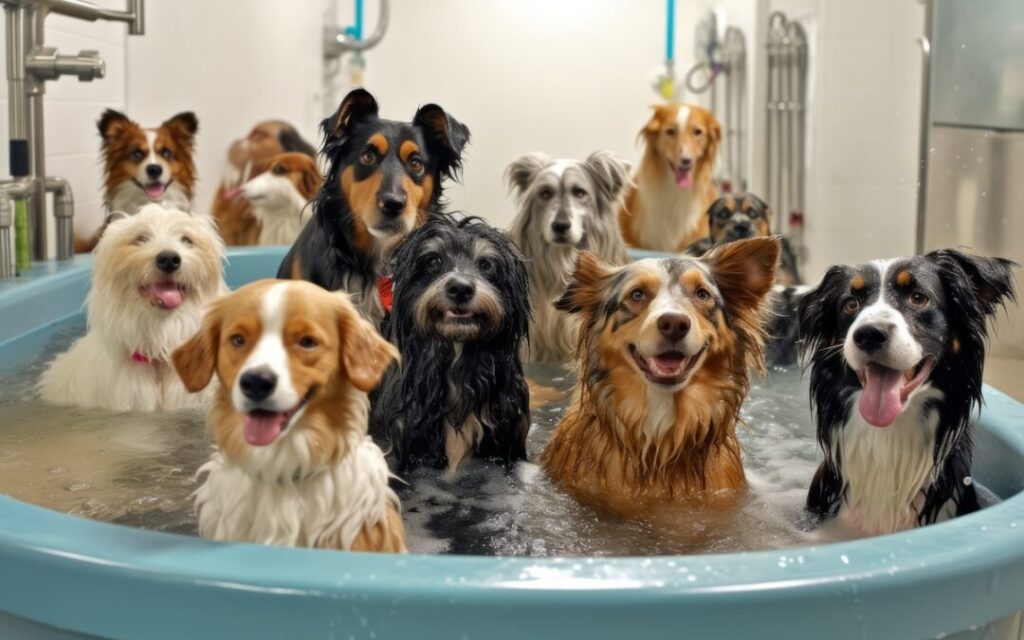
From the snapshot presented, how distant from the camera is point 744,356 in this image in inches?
97.4

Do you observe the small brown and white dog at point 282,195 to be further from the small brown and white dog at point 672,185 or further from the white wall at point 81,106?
the small brown and white dog at point 672,185

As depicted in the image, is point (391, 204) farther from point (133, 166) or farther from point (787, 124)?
point (787, 124)

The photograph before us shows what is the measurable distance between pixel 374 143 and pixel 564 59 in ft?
21.0

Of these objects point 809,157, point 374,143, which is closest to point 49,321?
point 374,143

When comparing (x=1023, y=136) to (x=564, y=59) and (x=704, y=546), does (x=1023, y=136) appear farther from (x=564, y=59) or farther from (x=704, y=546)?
(x=564, y=59)

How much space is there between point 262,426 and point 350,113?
148 cm

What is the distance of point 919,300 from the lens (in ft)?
6.65

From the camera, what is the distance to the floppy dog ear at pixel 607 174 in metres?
3.94

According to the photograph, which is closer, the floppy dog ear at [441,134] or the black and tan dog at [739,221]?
the floppy dog ear at [441,134]

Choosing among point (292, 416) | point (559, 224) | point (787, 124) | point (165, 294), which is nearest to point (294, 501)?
point (292, 416)

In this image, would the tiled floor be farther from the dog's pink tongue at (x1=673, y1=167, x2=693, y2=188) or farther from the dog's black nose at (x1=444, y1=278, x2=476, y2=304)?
the dog's black nose at (x1=444, y1=278, x2=476, y2=304)

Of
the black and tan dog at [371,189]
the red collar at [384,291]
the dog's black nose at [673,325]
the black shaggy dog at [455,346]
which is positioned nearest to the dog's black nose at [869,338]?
the dog's black nose at [673,325]

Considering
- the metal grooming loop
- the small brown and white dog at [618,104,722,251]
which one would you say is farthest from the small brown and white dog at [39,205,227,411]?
the metal grooming loop

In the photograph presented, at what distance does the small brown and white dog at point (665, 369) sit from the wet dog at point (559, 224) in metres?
1.24
